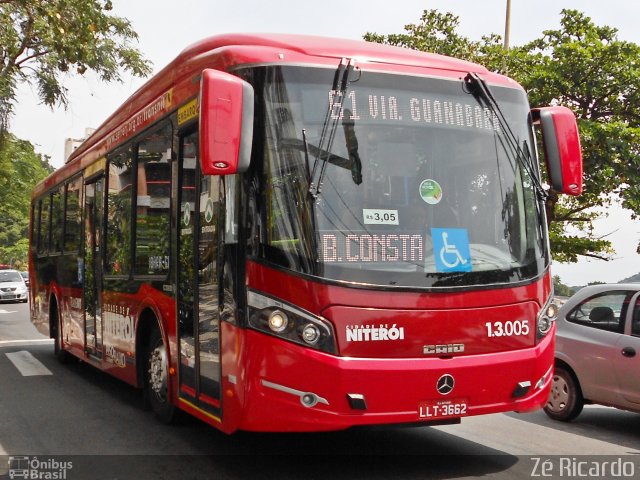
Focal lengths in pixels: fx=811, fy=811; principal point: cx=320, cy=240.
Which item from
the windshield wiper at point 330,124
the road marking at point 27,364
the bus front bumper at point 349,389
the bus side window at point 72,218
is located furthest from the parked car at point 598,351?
the road marking at point 27,364

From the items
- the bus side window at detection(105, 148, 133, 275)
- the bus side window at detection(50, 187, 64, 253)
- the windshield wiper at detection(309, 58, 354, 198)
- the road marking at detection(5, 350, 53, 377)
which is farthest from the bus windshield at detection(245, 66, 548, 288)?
the road marking at detection(5, 350, 53, 377)

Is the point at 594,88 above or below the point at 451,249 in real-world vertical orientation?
above

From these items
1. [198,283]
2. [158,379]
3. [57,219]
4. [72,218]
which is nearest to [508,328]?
[198,283]

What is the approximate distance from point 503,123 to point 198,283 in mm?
2589

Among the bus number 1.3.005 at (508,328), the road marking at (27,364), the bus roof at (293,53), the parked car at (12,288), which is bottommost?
the parked car at (12,288)

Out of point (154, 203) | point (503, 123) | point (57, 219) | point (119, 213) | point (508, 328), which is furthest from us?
point (57, 219)

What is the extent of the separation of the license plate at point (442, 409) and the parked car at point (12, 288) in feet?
113

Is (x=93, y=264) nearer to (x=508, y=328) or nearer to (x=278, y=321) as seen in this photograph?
(x=278, y=321)

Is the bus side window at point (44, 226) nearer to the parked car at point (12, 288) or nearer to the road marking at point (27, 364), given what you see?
the road marking at point (27, 364)

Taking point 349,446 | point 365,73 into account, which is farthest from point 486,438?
point 365,73

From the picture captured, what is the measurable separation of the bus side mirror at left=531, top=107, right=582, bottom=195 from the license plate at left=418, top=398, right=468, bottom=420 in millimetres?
1823

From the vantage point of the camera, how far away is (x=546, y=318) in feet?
19.5

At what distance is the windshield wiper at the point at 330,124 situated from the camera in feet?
17.5

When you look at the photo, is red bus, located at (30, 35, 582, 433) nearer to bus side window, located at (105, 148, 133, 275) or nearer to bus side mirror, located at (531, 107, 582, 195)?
bus side mirror, located at (531, 107, 582, 195)
